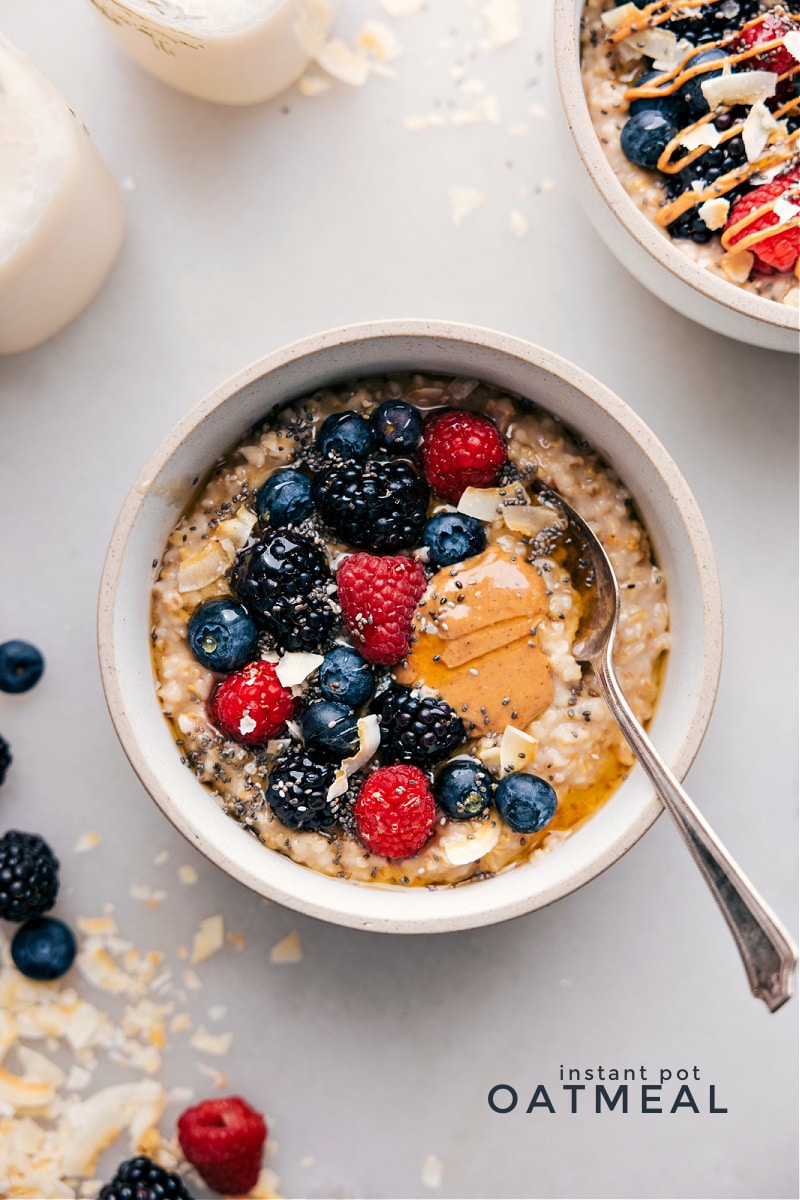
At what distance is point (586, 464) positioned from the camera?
1548 mm

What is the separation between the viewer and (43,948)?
1.70 m

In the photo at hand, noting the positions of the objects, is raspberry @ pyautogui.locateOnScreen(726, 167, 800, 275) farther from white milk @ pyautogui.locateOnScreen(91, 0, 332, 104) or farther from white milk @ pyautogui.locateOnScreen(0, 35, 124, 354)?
white milk @ pyautogui.locateOnScreen(0, 35, 124, 354)

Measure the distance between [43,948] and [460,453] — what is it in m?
1.06

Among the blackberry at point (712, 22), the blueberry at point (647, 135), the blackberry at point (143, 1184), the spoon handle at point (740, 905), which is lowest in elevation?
the blackberry at point (143, 1184)

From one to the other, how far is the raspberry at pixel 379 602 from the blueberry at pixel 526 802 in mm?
247

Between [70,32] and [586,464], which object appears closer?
[586,464]

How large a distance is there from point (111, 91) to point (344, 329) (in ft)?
2.45

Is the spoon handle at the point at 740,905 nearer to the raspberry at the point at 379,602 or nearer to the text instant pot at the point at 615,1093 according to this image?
the raspberry at the point at 379,602

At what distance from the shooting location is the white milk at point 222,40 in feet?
4.96

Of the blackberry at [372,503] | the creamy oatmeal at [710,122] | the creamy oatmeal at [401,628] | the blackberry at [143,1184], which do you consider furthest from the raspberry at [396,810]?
the creamy oatmeal at [710,122]

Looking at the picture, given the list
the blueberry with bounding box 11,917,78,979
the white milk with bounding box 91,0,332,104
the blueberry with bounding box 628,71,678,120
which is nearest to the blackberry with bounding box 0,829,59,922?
the blueberry with bounding box 11,917,78,979

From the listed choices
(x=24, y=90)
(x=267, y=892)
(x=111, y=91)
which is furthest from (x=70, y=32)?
(x=267, y=892)

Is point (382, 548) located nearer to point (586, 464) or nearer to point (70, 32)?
point (586, 464)

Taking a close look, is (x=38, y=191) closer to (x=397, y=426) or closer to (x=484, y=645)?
(x=397, y=426)
